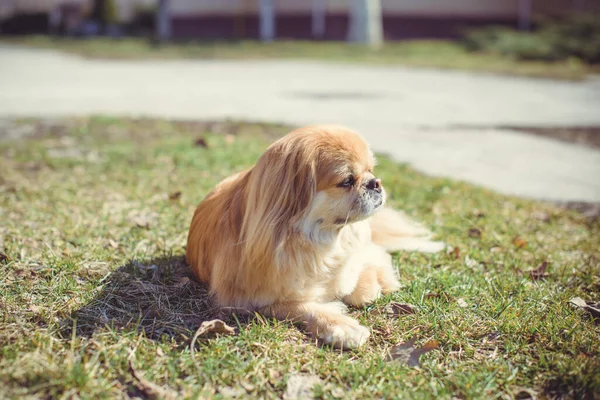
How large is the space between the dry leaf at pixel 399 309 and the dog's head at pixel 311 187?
2.06 ft

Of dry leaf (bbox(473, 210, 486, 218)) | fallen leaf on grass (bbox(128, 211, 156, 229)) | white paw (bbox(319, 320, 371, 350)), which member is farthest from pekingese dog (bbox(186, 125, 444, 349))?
dry leaf (bbox(473, 210, 486, 218))

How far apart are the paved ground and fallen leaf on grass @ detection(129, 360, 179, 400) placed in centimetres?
425

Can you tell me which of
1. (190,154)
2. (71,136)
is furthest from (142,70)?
(190,154)

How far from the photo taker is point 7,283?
3.30 metres

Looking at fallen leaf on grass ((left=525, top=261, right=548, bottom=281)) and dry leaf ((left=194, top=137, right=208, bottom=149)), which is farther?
dry leaf ((left=194, top=137, right=208, bottom=149))

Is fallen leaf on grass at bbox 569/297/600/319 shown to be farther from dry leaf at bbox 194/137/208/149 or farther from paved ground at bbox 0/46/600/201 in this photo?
dry leaf at bbox 194/137/208/149

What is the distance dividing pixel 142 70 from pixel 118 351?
13.2 meters

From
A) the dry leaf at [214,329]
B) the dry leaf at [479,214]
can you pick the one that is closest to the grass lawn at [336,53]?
the dry leaf at [479,214]

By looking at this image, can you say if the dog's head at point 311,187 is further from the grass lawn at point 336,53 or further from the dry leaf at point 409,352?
the grass lawn at point 336,53

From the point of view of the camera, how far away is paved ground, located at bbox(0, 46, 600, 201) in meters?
6.43

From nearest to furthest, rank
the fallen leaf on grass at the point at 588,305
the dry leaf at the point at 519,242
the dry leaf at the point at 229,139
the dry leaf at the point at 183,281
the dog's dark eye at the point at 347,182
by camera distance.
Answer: the dog's dark eye at the point at 347,182 → the fallen leaf on grass at the point at 588,305 → the dry leaf at the point at 183,281 → the dry leaf at the point at 519,242 → the dry leaf at the point at 229,139

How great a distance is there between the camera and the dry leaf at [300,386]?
→ 2.52 metres

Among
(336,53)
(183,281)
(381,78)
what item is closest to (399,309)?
(183,281)

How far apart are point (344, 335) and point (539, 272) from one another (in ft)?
5.63
